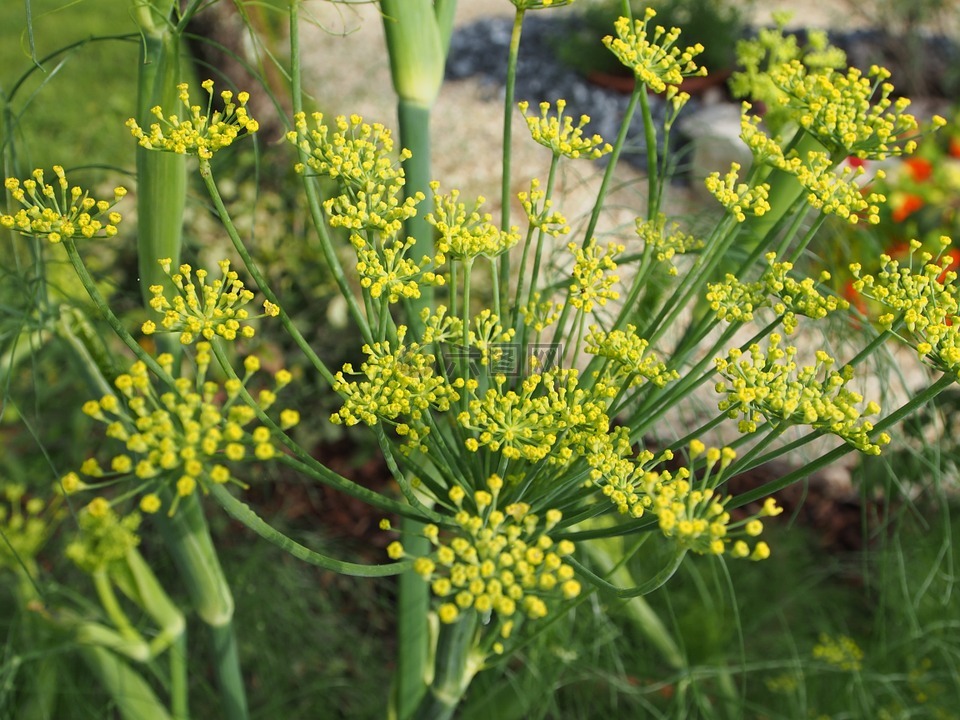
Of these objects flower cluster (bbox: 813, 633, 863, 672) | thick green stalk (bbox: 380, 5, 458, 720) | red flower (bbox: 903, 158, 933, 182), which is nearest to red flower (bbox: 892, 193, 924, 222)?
red flower (bbox: 903, 158, 933, 182)

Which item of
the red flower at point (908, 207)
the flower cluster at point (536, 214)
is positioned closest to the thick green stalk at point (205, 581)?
the flower cluster at point (536, 214)

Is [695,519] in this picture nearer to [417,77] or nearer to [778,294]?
[778,294]

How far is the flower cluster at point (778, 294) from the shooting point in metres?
0.74

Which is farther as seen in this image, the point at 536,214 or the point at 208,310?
the point at 536,214

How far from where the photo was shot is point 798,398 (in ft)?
2.26

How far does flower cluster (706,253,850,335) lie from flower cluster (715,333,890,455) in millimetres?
46

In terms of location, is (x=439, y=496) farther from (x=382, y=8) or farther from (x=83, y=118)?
(x=83, y=118)

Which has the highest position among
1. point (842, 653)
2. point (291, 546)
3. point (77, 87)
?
point (291, 546)

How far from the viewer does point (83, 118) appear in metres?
5.10

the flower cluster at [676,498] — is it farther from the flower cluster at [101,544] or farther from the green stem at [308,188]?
the flower cluster at [101,544]

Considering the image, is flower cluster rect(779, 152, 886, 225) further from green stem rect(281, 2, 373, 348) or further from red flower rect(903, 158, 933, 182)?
red flower rect(903, 158, 933, 182)

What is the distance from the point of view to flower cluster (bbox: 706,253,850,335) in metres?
0.74

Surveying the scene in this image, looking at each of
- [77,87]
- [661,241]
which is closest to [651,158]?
[661,241]

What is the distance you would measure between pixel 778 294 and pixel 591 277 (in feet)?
0.54
